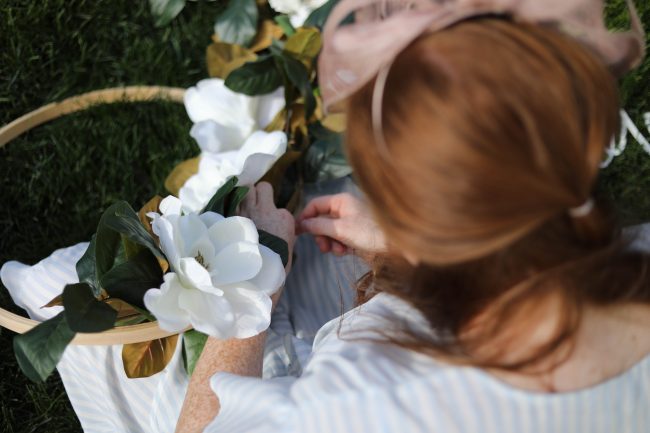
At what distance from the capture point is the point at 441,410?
2.25 feet

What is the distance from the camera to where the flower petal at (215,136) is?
123 centimetres

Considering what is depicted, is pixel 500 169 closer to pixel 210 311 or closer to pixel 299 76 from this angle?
pixel 210 311

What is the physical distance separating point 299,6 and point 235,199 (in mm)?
555

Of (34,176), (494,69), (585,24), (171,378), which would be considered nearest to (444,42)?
(494,69)

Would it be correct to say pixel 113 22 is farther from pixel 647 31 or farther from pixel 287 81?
pixel 647 31

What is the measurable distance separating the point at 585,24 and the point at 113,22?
1.25m

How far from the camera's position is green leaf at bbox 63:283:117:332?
2.64 ft

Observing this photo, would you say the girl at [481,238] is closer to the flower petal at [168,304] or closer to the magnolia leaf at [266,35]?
the flower petal at [168,304]

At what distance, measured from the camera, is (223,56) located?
141 cm

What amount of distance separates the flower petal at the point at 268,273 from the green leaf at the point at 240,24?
705 mm

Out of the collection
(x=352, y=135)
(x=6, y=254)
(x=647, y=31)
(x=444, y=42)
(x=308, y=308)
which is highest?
(x=444, y=42)

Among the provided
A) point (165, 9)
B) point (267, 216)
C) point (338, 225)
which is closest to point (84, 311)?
point (267, 216)

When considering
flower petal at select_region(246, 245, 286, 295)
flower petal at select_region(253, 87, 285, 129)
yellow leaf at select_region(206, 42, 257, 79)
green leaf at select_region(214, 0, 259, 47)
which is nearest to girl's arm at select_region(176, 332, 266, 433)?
flower petal at select_region(246, 245, 286, 295)

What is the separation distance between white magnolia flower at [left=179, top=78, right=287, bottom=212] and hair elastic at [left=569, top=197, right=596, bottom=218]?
0.56 m
